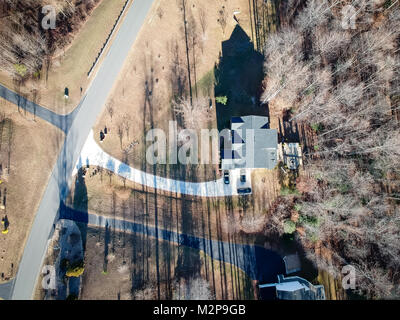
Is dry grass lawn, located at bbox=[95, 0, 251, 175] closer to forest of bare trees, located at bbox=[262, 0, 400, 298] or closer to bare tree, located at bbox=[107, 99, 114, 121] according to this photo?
bare tree, located at bbox=[107, 99, 114, 121]

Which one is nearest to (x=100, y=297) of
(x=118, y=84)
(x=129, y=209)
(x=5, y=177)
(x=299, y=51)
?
(x=129, y=209)

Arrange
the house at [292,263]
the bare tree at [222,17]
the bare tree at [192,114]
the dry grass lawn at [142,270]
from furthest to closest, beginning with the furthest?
the bare tree at [222,17]
the bare tree at [192,114]
the house at [292,263]
the dry grass lawn at [142,270]

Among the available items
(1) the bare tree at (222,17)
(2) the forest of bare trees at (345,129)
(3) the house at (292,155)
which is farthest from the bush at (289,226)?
(1) the bare tree at (222,17)

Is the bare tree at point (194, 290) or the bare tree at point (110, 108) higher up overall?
the bare tree at point (110, 108)

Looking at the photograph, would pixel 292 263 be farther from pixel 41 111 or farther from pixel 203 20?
pixel 41 111

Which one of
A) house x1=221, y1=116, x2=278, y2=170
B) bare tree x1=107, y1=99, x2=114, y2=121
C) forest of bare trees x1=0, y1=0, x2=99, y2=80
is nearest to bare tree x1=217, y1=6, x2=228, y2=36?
house x1=221, y1=116, x2=278, y2=170

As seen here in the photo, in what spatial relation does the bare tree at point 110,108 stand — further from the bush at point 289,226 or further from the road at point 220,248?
the bush at point 289,226

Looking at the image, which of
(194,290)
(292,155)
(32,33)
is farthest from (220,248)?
(32,33)
